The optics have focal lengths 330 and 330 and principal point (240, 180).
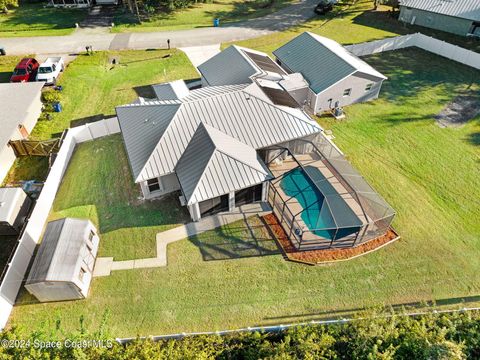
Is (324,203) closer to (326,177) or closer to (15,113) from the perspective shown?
(326,177)

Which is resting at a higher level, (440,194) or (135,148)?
(135,148)

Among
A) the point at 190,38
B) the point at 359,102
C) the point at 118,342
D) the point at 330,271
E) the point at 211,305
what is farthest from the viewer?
the point at 190,38

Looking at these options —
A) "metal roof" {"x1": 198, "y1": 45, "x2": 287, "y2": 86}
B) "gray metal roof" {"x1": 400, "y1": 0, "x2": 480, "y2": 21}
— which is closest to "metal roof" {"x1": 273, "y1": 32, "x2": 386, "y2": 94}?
"metal roof" {"x1": 198, "y1": 45, "x2": 287, "y2": 86}

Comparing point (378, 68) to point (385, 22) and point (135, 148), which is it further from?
point (135, 148)

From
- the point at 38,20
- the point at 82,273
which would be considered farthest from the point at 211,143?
the point at 38,20

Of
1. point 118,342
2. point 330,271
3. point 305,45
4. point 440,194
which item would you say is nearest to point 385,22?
point 305,45

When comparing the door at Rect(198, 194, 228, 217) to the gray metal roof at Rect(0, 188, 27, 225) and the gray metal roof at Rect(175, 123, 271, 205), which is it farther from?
the gray metal roof at Rect(0, 188, 27, 225)

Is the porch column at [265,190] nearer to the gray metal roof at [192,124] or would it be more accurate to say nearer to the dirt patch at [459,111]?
the gray metal roof at [192,124]
